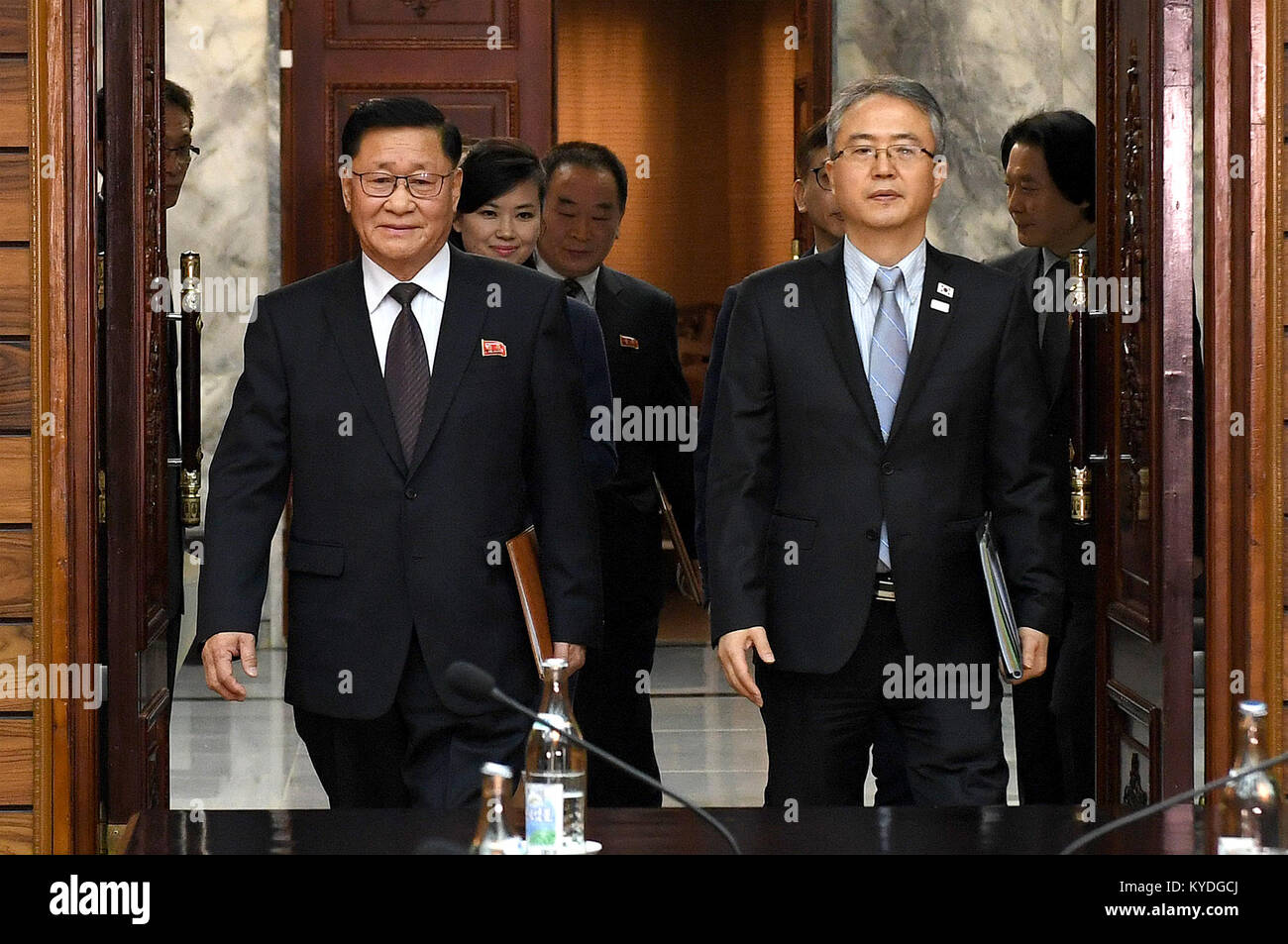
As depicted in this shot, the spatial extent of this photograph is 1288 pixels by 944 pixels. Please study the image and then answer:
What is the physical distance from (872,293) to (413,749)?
1.25m

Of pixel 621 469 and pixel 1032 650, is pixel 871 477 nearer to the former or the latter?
pixel 1032 650

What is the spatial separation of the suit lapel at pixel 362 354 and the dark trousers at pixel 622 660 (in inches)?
60.6

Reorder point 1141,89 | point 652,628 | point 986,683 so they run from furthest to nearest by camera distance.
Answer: point 652,628 < point 1141,89 < point 986,683

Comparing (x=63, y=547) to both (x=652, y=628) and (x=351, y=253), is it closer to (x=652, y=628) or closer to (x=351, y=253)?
(x=652, y=628)

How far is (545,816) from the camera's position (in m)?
2.15

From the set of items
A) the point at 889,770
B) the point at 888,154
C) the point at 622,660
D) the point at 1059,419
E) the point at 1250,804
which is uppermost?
the point at 888,154

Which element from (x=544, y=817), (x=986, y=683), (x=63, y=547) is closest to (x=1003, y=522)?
(x=986, y=683)

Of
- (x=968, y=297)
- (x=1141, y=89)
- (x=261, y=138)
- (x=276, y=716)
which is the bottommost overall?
(x=276, y=716)

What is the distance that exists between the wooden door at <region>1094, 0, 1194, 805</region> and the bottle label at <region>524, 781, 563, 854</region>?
1631 millimetres

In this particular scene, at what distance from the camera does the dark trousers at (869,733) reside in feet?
10.5

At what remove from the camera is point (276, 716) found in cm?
711

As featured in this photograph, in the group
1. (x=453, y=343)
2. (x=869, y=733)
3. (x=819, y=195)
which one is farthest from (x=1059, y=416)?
(x=453, y=343)

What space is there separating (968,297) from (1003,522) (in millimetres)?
439
